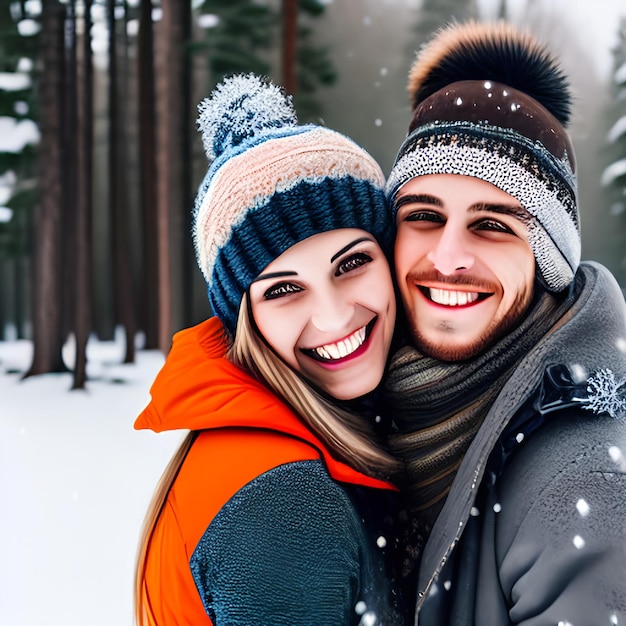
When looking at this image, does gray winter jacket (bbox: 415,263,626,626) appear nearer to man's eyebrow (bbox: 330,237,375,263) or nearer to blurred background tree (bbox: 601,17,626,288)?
man's eyebrow (bbox: 330,237,375,263)

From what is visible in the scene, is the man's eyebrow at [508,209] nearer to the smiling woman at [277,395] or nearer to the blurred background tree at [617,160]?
the smiling woman at [277,395]

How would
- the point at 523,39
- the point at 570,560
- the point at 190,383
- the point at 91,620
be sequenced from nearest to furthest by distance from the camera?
the point at 570,560 < the point at 190,383 < the point at 523,39 < the point at 91,620

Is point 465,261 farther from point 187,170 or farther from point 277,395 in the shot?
point 187,170

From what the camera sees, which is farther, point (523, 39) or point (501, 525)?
point (523, 39)

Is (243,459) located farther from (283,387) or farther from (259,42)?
(259,42)

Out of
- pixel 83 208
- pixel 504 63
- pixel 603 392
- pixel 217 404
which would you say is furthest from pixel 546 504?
pixel 83 208

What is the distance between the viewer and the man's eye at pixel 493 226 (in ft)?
3.72

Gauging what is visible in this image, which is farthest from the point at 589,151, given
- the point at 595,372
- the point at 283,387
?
the point at 283,387

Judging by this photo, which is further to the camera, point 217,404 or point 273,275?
point 273,275

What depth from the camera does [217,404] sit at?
1.03 meters

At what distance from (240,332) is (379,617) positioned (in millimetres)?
560

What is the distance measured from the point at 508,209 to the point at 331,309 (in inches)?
14.9

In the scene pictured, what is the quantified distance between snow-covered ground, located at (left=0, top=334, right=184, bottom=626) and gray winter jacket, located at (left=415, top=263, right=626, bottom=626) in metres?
1.46

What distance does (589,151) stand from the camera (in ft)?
7.47
